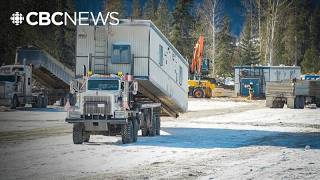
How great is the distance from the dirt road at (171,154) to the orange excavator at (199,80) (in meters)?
31.2

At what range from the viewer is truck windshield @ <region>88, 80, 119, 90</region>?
19.4 m

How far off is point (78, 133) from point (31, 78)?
24.2 metres

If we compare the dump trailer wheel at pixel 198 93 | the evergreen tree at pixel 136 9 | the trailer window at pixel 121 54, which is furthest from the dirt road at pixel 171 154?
the evergreen tree at pixel 136 9

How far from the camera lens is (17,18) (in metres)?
52.5

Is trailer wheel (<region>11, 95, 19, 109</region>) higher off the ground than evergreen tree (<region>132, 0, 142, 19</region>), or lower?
lower

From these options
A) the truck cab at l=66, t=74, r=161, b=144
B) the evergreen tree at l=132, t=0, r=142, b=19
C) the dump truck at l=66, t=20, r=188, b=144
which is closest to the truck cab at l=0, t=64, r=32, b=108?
the dump truck at l=66, t=20, r=188, b=144

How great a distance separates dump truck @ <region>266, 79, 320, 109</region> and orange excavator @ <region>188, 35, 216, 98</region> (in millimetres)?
15272

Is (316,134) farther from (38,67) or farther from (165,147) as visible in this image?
(38,67)

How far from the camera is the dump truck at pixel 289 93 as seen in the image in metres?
43.8

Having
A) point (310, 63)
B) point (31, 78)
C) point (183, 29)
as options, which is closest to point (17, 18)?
point (31, 78)

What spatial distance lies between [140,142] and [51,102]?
91.6 ft

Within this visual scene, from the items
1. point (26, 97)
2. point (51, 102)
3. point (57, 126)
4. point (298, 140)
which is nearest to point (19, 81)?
point (26, 97)

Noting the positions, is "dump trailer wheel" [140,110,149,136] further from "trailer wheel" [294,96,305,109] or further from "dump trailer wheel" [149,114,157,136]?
"trailer wheel" [294,96,305,109]

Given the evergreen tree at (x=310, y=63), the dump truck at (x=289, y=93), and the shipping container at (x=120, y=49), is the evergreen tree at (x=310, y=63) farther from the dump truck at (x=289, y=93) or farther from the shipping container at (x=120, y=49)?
the shipping container at (x=120, y=49)
